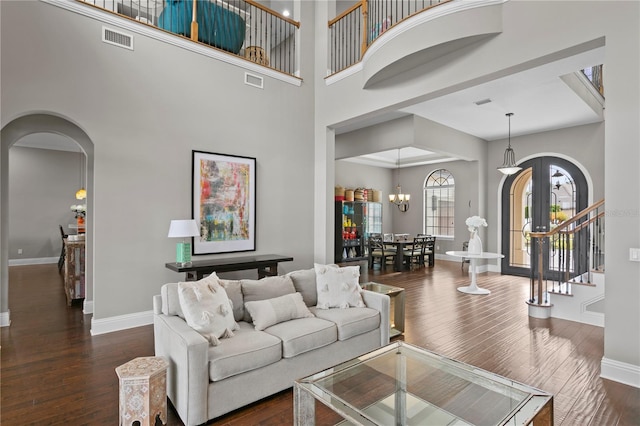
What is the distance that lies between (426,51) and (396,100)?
832 millimetres

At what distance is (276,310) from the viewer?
2.95 metres

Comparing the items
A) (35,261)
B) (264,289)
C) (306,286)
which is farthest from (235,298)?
Answer: (35,261)

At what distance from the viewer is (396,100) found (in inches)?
186

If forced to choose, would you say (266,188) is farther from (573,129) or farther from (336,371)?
(573,129)

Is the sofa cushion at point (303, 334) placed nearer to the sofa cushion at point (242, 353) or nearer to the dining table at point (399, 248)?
the sofa cushion at point (242, 353)

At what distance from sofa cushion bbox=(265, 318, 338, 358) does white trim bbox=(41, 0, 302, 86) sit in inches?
161

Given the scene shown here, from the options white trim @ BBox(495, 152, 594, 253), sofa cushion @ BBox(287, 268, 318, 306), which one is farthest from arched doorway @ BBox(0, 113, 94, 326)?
white trim @ BBox(495, 152, 594, 253)

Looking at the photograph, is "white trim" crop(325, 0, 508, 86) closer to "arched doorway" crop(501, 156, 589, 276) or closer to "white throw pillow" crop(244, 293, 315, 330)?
"white throw pillow" crop(244, 293, 315, 330)

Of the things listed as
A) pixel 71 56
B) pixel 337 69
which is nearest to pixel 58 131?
pixel 71 56

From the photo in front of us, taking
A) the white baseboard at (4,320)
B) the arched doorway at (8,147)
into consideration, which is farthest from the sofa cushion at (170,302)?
the white baseboard at (4,320)

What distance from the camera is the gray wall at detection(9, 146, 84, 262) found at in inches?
355

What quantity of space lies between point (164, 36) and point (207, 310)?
12.8ft

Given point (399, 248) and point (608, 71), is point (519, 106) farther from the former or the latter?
point (399, 248)

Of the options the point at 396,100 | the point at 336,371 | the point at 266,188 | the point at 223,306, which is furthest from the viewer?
the point at 266,188
